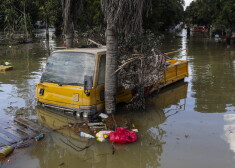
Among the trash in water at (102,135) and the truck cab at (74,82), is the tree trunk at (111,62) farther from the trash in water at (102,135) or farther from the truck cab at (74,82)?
the trash in water at (102,135)

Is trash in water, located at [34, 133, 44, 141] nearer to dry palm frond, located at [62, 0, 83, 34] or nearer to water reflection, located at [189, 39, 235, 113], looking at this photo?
water reflection, located at [189, 39, 235, 113]

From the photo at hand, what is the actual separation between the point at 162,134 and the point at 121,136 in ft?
3.89

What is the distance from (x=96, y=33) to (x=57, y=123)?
478 cm

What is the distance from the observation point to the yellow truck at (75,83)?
723 centimetres

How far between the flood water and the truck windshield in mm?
1067

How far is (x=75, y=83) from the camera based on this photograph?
7.45 metres

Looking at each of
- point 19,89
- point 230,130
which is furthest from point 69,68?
point 230,130

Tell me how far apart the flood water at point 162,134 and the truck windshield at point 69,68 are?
3.50ft

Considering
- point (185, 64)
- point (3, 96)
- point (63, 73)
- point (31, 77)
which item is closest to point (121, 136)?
point (63, 73)

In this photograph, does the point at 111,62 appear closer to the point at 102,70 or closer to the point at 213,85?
the point at 102,70

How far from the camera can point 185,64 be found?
1196 centimetres

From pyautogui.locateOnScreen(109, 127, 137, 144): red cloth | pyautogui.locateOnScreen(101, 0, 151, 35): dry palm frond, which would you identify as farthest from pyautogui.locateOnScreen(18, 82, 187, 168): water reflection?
pyautogui.locateOnScreen(101, 0, 151, 35): dry palm frond

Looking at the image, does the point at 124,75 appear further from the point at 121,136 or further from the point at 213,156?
the point at 213,156

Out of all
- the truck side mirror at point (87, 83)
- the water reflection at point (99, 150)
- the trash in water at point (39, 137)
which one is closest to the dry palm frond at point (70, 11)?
the water reflection at point (99, 150)
